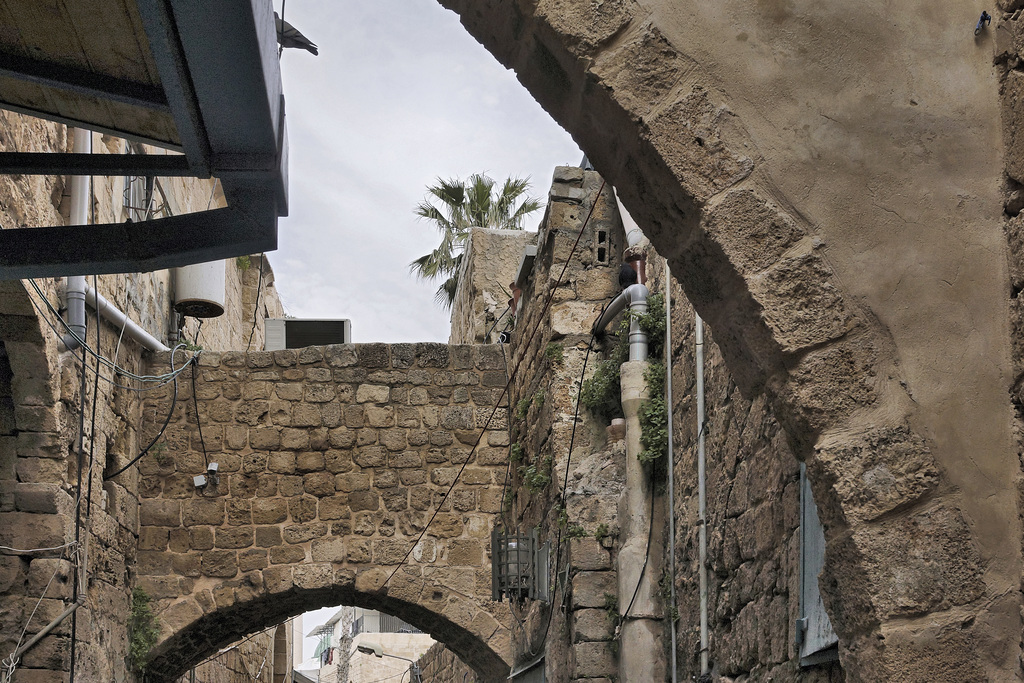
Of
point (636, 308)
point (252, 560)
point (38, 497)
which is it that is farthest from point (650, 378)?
point (252, 560)

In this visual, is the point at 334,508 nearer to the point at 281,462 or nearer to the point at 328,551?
the point at 328,551

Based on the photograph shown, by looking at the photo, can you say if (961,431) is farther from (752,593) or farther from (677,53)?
(752,593)

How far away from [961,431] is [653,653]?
2.75 m

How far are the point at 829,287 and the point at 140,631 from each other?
21.4 feet

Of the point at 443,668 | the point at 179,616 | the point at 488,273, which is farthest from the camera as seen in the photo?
the point at 443,668

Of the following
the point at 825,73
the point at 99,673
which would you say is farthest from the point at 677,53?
the point at 99,673

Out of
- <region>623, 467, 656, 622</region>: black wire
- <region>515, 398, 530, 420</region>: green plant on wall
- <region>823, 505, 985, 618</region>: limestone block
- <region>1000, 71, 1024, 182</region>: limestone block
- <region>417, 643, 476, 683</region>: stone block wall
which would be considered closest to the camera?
<region>823, 505, 985, 618</region>: limestone block

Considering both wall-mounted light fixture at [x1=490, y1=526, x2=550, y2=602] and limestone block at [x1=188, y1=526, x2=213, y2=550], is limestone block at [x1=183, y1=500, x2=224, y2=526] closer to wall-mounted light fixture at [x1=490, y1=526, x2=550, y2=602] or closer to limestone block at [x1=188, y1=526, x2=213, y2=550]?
limestone block at [x1=188, y1=526, x2=213, y2=550]

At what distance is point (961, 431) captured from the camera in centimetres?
226

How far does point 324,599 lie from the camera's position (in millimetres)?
8320

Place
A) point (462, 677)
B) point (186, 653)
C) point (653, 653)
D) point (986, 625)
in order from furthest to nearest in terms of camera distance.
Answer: point (462, 677) < point (186, 653) < point (653, 653) < point (986, 625)

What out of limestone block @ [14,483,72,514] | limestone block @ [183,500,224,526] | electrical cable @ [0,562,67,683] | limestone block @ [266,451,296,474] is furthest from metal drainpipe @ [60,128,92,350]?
limestone block @ [266,451,296,474]

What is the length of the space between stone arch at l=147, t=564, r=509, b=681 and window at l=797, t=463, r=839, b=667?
513cm

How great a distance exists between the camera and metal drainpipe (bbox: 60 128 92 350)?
641 centimetres
